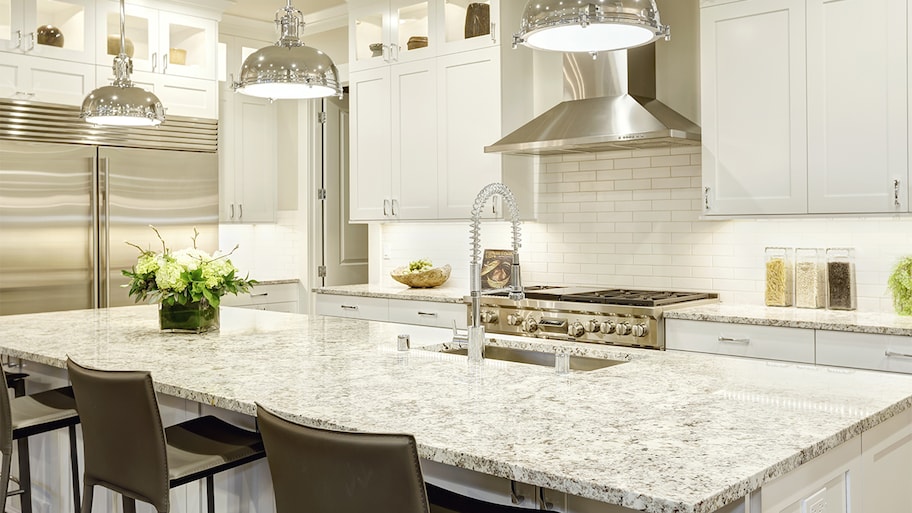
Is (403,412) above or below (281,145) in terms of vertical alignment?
below

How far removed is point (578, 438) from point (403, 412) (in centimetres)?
43

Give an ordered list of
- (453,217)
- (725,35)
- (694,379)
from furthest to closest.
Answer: (453,217), (725,35), (694,379)

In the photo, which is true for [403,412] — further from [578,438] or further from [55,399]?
[55,399]

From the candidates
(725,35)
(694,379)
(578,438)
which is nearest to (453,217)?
(725,35)

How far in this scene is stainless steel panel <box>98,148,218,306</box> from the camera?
5277 millimetres

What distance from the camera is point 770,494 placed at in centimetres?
145

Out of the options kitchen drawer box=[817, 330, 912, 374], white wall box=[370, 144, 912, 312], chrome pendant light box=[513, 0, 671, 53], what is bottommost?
kitchen drawer box=[817, 330, 912, 374]

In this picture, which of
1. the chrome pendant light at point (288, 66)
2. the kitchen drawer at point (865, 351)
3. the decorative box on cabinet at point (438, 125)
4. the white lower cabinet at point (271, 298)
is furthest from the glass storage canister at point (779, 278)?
the white lower cabinet at point (271, 298)

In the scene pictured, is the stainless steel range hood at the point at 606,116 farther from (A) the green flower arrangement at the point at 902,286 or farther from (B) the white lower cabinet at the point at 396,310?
(A) the green flower arrangement at the point at 902,286

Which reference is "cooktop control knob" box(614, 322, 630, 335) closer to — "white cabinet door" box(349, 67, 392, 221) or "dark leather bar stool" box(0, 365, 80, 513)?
"white cabinet door" box(349, 67, 392, 221)

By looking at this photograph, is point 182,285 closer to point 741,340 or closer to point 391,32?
point 741,340

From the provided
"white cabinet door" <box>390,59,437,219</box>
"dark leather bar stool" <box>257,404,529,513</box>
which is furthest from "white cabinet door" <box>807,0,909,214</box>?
"dark leather bar stool" <box>257,404,529,513</box>

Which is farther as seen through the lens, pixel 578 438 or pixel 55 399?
pixel 55 399

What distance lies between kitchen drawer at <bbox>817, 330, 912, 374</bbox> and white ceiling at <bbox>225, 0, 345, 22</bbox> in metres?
4.37
